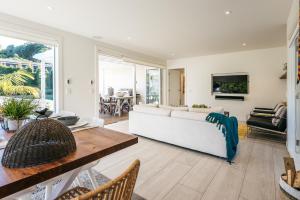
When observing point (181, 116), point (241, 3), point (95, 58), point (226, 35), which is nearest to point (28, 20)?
point (95, 58)

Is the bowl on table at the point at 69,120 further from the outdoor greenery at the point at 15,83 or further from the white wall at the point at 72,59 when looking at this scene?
the white wall at the point at 72,59

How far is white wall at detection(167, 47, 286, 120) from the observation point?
5289mm

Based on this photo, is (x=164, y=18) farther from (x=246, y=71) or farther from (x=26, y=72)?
(x=246, y=71)

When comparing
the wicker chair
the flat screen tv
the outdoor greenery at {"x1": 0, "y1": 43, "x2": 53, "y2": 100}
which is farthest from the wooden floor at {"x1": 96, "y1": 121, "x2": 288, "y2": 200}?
the flat screen tv

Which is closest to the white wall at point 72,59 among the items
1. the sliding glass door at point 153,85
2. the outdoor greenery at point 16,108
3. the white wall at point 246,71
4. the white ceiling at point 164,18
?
the white ceiling at point 164,18

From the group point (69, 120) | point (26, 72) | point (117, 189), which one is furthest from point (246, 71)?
point (26, 72)

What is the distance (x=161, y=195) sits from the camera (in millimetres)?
1847

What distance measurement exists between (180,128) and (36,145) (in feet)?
8.51

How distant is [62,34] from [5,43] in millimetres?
1055

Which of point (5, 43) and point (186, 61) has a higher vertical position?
point (186, 61)

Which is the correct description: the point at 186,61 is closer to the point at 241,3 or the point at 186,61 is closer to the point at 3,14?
the point at 241,3

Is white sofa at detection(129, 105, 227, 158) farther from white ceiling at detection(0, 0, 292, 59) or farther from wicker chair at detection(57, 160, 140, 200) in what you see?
wicker chair at detection(57, 160, 140, 200)

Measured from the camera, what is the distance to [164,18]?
3.12 metres

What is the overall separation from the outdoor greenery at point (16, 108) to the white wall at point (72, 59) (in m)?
2.34
